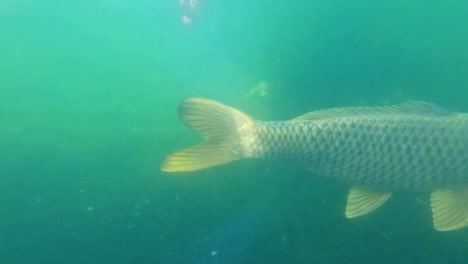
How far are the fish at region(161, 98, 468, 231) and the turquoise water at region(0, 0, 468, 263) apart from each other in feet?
1.82

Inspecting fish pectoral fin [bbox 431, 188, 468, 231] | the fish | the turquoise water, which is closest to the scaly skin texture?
the fish

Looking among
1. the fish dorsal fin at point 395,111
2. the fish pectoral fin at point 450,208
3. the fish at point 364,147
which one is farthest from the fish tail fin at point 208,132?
the fish pectoral fin at point 450,208

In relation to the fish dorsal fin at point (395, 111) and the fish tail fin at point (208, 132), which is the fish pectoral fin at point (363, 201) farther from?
the fish tail fin at point (208, 132)

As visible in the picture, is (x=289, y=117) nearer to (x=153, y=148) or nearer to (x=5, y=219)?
(x=153, y=148)

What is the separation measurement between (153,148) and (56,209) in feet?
3.64

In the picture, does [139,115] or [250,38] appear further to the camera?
[250,38]

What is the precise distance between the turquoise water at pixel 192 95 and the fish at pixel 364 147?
21.8 inches

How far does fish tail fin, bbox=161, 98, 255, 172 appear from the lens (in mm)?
2438

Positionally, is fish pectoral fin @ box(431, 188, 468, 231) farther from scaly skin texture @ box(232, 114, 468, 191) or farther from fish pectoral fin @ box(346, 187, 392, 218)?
fish pectoral fin @ box(346, 187, 392, 218)

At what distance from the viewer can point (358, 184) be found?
2.68 metres

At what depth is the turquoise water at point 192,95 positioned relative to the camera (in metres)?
3.20

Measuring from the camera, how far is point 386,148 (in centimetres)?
250

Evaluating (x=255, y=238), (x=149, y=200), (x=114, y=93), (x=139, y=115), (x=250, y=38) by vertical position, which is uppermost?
(x=250, y=38)

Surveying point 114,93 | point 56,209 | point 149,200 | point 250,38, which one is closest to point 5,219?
point 56,209
